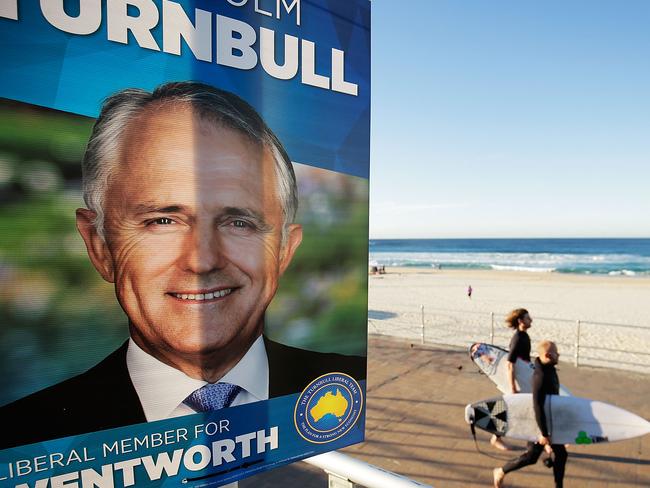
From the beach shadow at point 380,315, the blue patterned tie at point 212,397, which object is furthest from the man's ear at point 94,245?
the beach shadow at point 380,315

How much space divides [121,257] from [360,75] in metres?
1.91

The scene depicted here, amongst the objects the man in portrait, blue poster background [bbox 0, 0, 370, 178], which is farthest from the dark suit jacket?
blue poster background [bbox 0, 0, 370, 178]

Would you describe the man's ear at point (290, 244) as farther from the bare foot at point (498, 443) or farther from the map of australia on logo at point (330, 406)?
the bare foot at point (498, 443)

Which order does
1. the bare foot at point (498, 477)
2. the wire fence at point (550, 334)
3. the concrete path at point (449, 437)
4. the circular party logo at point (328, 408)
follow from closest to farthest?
the circular party logo at point (328, 408)
the bare foot at point (498, 477)
the concrete path at point (449, 437)
the wire fence at point (550, 334)

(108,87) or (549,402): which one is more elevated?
(108,87)

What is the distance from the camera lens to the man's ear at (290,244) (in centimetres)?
259

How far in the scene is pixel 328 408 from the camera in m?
2.80

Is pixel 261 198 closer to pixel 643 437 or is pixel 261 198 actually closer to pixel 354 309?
pixel 354 309

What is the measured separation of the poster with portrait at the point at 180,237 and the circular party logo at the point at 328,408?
0.01 meters

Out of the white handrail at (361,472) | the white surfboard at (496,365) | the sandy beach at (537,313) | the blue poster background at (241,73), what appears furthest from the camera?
the sandy beach at (537,313)

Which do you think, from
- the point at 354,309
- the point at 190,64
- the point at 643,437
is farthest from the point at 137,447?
the point at 643,437

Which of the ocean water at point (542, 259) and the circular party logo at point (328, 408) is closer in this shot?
the circular party logo at point (328, 408)

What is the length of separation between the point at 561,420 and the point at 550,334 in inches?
374

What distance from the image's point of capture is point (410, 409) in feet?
24.2
